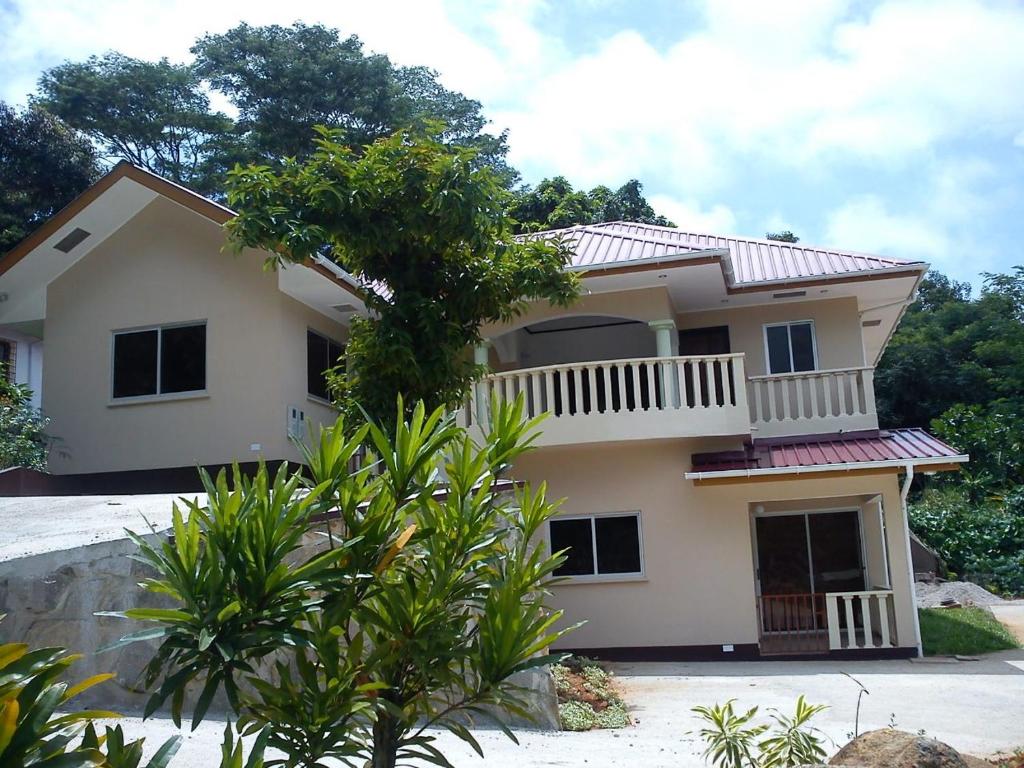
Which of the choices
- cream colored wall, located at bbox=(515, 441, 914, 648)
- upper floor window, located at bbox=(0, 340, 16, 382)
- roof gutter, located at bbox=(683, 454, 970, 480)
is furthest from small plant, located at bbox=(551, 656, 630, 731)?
upper floor window, located at bbox=(0, 340, 16, 382)

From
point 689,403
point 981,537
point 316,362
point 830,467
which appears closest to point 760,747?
point 830,467

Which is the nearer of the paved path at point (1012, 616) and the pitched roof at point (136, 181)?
the pitched roof at point (136, 181)

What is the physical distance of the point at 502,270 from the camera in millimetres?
10344

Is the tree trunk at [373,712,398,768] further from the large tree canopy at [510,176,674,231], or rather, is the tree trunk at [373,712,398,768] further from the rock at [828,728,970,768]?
the large tree canopy at [510,176,674,231]

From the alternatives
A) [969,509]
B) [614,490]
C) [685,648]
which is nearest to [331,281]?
[614,490]

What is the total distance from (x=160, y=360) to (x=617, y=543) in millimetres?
7781

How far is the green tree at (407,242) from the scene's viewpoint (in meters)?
9.85

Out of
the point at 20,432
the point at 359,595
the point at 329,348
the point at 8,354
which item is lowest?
the point at 359,595

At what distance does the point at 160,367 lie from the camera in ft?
53.4

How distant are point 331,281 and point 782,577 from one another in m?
9.78

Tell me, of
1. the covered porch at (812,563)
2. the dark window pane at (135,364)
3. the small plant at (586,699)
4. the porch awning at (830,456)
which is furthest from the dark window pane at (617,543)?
the dark window pane at (135,364)

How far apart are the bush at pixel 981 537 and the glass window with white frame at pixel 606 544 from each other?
42.7ft

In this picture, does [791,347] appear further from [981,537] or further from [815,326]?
[981,537]

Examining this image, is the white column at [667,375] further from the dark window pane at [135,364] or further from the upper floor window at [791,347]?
the dark window pane at [135,364]
